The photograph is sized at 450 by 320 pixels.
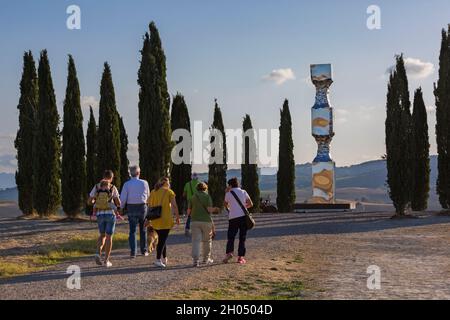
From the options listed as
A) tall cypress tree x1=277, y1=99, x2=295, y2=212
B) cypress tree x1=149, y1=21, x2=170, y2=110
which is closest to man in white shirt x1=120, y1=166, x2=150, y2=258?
cypress tree x1=149, y1=21, x2=170, y2=110

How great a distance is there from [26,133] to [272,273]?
2446 cm

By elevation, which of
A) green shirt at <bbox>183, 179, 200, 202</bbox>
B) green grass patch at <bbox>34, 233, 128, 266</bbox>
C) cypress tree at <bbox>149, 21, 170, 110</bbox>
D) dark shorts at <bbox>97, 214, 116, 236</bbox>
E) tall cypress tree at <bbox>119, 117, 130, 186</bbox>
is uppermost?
cypress tree at <bbox>149, 21, 170, 110</bbox>

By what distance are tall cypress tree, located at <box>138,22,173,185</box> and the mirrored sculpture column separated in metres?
16.2

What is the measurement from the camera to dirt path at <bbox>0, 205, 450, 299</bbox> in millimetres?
9445

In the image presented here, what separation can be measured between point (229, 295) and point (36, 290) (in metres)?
3.05

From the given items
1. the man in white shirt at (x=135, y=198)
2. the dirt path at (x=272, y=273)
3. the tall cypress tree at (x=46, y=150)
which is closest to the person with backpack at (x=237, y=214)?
the dirt path at (x=272, y=273)

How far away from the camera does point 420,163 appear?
39.0 m

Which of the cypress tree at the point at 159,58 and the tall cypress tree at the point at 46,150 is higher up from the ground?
the cypress tree at the point at 159,58

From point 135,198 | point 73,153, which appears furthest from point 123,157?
point 135,198

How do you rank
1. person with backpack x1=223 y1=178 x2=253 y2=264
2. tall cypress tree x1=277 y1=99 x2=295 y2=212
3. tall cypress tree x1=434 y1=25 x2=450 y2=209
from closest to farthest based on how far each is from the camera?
person with backpack x1=223 y1=178 x2=253 y2=264, tall cypress tree x1=434 y1=25 x2=450 y2=209, tall cypress tree x1=277 y1=99 x2=295 y2=212

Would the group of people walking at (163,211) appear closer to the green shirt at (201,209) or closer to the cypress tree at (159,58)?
the green shirt at (201,209)

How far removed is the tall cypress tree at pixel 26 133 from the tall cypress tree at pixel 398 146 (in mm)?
18607

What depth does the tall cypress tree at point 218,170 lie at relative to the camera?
40188 mm

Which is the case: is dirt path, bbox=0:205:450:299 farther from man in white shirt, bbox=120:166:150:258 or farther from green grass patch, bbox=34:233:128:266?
man in white shirt, bbox=120:166:150:258
